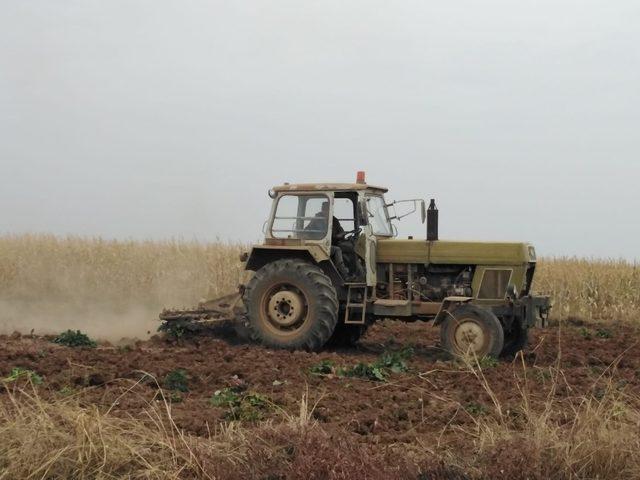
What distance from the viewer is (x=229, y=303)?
13562 millimetres

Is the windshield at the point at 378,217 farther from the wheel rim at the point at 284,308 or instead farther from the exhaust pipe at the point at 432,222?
the wheel rim at the point at 284,308

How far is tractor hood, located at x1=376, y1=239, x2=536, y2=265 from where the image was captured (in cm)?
1202

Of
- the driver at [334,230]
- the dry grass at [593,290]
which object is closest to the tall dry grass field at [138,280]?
the dry grass at [593,290]

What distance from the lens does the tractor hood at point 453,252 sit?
12.0m

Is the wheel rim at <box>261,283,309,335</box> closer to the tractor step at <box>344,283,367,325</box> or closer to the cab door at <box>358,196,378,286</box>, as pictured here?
the tractor step at <box>344,283,367,325</box>

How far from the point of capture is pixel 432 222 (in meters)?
12.2

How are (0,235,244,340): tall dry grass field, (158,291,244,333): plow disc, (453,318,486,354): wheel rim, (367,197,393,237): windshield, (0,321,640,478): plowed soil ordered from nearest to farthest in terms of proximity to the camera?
(0,321,640,478): plowed soil → (453,318,486,354): wheel rim → (367,197,393,237): windshield → (158,291,244,333): plow disc → (0,235,244,340): tall dry grass field

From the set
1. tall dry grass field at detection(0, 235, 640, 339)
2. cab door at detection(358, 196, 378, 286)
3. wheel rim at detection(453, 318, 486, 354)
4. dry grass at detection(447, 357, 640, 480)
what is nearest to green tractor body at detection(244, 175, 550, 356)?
cab door at detection(358, 196, 378, 286)

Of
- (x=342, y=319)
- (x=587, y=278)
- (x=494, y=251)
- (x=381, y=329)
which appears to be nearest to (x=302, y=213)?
(x=342, y=319)

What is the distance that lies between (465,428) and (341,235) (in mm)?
5460

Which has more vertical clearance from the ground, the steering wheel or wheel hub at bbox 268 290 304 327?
the steering wheel

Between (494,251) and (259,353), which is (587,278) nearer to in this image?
(494,251)

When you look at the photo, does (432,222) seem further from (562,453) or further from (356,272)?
(562,453)

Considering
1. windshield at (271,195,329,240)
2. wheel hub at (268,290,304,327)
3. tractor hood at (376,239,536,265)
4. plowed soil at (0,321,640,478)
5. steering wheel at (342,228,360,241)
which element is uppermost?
windshield at (271,195,329,240)
